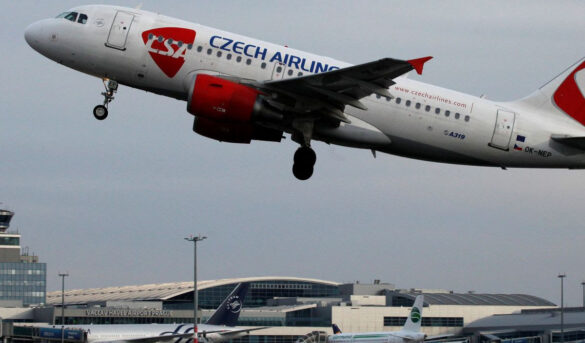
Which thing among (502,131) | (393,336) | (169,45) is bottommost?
(393,336)

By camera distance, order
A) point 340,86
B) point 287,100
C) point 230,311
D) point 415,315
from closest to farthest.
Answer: point 340,86 → point 287,100 → point 230,311 → point 415,315

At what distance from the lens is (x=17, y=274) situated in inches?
6486

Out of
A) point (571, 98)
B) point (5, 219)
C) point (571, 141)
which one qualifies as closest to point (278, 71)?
point (571, 141)

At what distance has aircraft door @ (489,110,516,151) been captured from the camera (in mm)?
46031

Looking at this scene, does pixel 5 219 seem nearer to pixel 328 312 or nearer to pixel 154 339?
pixel 328 312

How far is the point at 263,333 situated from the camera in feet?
365

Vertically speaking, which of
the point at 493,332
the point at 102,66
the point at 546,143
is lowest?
the point at 493,332

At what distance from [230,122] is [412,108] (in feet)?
25.1

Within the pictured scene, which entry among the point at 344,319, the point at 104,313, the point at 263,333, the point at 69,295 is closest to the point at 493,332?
the point at 344,319

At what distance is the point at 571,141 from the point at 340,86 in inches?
427

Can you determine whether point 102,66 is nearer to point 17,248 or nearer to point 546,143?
point 546,143

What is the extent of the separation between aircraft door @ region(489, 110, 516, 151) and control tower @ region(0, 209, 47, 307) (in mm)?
123110

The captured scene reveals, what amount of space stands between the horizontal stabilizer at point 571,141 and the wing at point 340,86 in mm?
8894

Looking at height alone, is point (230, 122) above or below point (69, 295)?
above
